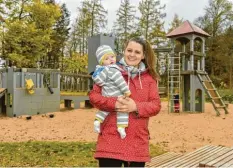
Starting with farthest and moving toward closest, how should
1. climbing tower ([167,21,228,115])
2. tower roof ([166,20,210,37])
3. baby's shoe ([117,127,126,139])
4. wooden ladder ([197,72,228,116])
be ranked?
tower roof ([166,20,210,37]) < climbing tower ([167,21,228,115]) < wooden ladder ([197,72,228,116]) < baby's shoe ([117,127,126,139])

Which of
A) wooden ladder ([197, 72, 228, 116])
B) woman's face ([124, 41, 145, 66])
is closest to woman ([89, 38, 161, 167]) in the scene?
woman's face ([124, 41, 145, 66])

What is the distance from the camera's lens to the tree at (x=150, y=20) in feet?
93.0

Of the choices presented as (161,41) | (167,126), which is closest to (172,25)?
(161,41)

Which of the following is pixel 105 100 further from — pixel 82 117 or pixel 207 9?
pixel 207 9

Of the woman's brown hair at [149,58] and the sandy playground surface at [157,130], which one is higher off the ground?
the woman's brown hair at [149,58]

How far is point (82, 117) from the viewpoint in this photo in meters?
11.6

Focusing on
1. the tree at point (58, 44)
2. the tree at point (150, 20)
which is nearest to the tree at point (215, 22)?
the tree at point (150, 20)

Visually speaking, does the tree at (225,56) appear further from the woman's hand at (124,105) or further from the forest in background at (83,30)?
the woman's hand at (124,105)

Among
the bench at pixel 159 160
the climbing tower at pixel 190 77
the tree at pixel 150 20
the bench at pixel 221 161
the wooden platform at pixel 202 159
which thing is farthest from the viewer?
the tree at pixel 150 20

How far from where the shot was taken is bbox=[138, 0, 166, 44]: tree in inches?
1117

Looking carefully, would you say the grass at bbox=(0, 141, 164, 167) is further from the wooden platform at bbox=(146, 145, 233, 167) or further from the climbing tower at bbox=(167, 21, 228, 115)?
the climbing tower at bbox=(167, 21, 228, 115)

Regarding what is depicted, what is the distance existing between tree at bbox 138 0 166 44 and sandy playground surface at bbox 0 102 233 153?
57.1ft

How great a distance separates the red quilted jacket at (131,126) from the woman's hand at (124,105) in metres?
0.03

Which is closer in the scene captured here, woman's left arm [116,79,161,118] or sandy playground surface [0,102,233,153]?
woman's left arm [116,79,161,118]
